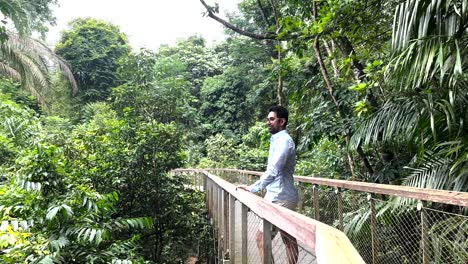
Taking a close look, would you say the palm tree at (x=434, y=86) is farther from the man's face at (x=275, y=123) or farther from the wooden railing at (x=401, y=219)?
the man's face at (x=275, y=123)

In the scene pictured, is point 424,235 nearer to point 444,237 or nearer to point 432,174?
point 444,237

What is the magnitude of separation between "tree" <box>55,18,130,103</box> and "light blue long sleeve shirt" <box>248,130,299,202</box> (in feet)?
58.1

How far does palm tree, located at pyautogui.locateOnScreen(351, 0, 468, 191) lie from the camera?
2305 millimetres

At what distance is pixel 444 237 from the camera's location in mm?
2039

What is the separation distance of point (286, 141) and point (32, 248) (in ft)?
6.28

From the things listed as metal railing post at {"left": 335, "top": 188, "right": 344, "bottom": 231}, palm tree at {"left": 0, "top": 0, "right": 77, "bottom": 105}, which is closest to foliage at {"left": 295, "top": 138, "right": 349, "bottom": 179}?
metal railing post at {"left": 335, "top": 188, "right": 344, "bottom": 231}

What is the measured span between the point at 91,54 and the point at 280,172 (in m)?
19.1

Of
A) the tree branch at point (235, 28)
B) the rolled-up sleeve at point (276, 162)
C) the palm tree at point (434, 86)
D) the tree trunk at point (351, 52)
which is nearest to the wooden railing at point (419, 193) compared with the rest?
the palm tree at point (434, 86)

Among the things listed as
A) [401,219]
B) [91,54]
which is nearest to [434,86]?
[401,219]

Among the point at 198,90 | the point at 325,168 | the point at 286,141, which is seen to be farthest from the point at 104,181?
the point at 198,90

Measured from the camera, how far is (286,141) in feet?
7.86

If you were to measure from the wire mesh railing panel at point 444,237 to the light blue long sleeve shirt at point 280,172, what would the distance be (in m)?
0.82

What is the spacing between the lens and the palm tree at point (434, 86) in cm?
230

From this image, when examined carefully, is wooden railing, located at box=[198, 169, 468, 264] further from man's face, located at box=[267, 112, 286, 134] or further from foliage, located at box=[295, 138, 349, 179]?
foliage, located at box=[295, 138, 349, 179]
